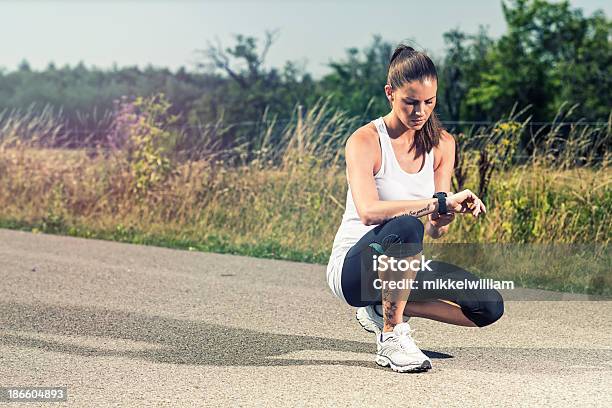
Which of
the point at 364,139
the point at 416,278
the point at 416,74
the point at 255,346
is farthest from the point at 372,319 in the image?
the point at 416,74

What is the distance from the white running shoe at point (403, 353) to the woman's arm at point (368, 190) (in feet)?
1.86

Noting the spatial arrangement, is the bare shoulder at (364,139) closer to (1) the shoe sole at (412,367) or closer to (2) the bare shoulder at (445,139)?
(2) the bare shoulder at (445,139)

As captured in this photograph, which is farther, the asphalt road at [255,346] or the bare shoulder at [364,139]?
the bare shoulder at [364,139]

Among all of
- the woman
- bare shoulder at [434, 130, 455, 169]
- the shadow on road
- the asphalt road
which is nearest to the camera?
the asphalt road

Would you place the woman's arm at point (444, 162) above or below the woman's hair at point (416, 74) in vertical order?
below

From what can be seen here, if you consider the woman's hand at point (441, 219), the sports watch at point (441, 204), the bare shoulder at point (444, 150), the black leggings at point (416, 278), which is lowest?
the black leggings at point (416, 278)

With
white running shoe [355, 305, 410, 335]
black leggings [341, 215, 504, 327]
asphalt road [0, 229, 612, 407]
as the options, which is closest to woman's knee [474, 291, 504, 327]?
black leggings [341, 215, 504, 327]

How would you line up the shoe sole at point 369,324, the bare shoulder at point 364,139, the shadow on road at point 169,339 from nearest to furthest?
1. the bare shoulder at point 364,139
2. the shoe sole at point 369,324
3. the shadow on road at point 169,339

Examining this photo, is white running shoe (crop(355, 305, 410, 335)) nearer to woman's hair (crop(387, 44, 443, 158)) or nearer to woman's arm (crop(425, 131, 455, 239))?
woman's arm (crop(425, 131, 455, 239))

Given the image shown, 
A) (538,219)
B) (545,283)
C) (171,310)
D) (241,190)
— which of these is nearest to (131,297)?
(171,310)

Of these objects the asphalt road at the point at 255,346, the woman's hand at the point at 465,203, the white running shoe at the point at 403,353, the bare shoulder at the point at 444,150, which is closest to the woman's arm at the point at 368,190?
the woman's hand at the point at 465,203

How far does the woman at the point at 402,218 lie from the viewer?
5.41m

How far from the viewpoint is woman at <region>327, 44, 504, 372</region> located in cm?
541

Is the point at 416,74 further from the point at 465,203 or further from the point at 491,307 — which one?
the point at 491,307
